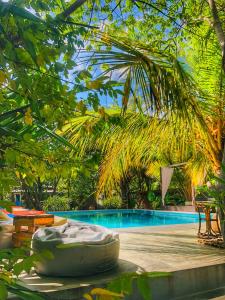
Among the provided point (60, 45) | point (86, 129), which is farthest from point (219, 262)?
point (60, 45)

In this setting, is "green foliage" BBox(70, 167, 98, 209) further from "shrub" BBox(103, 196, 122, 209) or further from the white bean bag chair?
the white bean bag chair

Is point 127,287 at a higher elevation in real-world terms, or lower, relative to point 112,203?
lower

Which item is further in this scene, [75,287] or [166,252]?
[166,252]

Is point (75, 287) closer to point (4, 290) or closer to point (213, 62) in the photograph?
point (4, 290)

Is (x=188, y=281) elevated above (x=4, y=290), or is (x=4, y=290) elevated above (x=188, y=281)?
(x=4, y=290)

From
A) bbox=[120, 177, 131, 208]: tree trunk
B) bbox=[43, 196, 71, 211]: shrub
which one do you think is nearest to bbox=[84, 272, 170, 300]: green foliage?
bbox=[43, 196, 71, 211]: shrub

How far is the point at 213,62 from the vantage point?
5.70 m

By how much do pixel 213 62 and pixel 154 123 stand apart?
148cm

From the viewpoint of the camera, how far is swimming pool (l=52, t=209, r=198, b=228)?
13997 mm

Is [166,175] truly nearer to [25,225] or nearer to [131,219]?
[131,219]

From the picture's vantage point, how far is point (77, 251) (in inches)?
164

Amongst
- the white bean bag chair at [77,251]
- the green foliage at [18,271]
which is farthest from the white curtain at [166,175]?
the green foliage at [18,271]

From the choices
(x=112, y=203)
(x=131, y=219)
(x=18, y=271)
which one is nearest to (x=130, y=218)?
(x=131, y=219)

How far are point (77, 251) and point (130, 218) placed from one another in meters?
12.0
